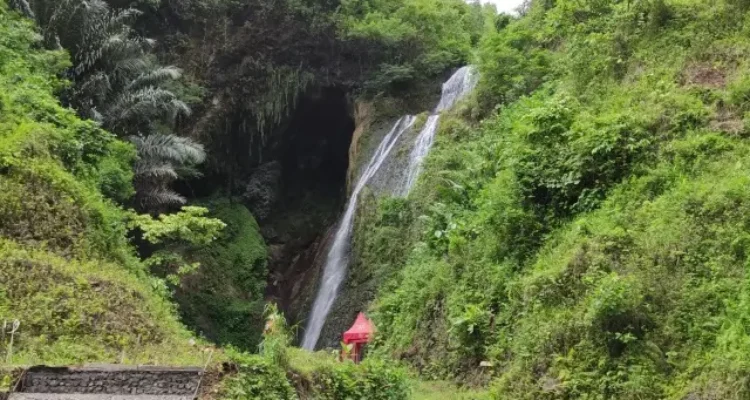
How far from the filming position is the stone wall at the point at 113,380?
19.7ft

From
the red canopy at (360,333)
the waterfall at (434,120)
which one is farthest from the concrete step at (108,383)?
the waterfall at (434,120)

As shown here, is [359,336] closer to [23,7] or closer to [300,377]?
[300,377]

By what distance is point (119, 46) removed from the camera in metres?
15.3

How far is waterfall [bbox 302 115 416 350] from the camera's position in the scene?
656 inches

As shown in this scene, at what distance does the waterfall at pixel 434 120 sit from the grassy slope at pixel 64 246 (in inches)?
272

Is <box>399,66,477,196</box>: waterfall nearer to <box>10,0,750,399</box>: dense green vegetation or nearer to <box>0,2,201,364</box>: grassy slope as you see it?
<box>10,0,750,399</box>: dense green vegetation

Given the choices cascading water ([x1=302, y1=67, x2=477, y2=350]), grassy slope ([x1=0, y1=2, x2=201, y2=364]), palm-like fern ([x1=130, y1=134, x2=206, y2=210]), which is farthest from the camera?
cascading water ([x1=302, y1=67, x2=477, y2=350])

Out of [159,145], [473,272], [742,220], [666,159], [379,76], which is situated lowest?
[473,272]

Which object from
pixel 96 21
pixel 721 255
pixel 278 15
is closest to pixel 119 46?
pixel 96 21

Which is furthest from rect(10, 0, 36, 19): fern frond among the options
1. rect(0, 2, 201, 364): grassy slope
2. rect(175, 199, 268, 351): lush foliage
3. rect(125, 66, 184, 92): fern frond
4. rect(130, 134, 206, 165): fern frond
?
rect(175, 199, 268, 351): lush foliage

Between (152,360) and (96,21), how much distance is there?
10606 millimetres

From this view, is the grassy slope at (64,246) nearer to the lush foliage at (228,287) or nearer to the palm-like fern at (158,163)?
the palm-like fern at (158,163)

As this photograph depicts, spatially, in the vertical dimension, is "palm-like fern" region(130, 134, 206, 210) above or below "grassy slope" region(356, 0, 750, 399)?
above

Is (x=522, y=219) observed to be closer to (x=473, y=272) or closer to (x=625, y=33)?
(x=473, y=272)
